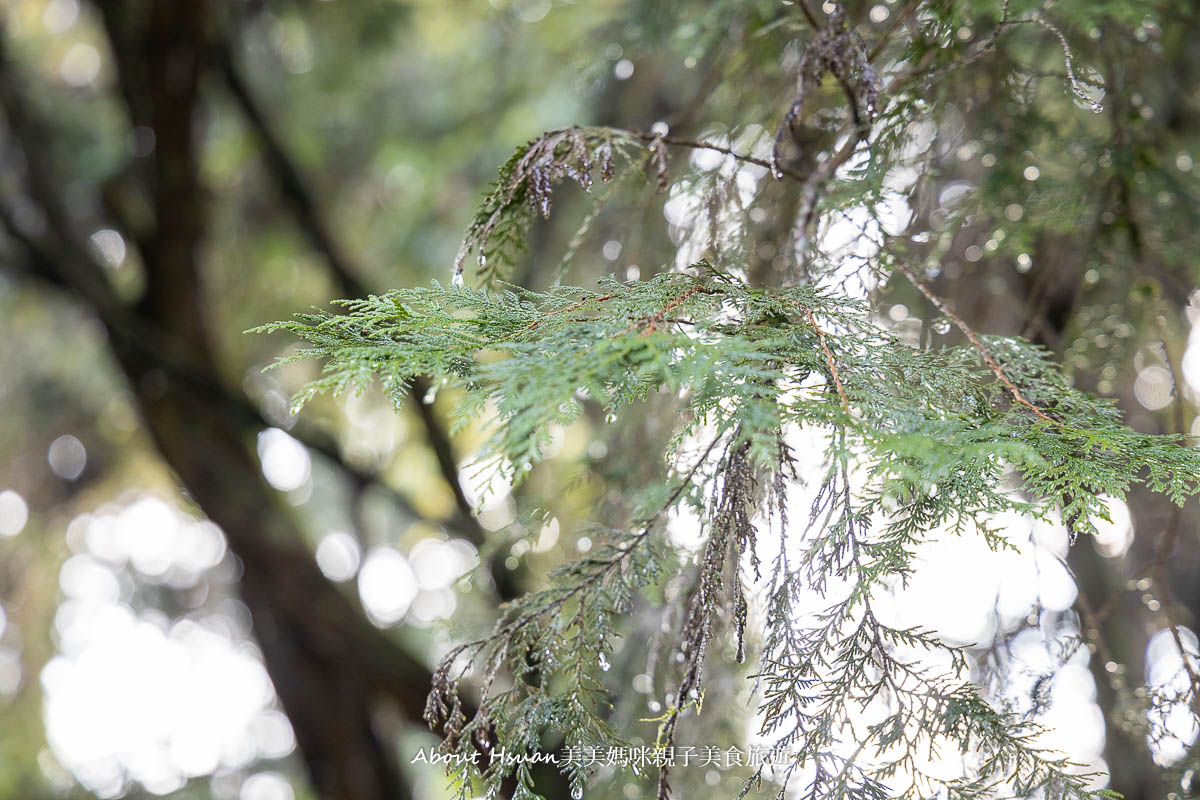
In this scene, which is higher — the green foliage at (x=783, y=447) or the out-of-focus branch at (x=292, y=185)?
the out-of-focus branch at (x=292, y=185)

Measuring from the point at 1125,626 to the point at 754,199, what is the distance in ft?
7.63

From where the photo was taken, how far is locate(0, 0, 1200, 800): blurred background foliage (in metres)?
2.04

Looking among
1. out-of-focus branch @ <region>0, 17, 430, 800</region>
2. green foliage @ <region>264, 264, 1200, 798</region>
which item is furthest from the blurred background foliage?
green foliage @ <region>264, 264, 1200, 798</region>

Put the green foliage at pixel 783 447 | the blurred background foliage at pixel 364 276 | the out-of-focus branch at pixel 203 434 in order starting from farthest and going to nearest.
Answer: the out-of-focus branch at pixel 203 434 → the blurred background foliage at pixel 364 276 → the green foliage at pixel 783 447

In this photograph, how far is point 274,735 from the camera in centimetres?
770

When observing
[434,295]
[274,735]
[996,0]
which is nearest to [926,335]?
[996,0]


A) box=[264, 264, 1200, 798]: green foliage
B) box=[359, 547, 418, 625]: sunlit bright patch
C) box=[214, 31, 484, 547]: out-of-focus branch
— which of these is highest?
box=[214, 31, 484, 547]: out-of-focus branch

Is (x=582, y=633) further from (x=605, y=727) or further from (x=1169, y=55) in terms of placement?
(x=1169, y=55)

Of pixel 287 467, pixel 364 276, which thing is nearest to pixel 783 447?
pixel 364 276

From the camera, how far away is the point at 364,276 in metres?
4.63

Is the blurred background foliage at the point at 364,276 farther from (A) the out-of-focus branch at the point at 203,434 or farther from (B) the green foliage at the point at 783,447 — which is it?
(B) the green foliage at the point at 783,447

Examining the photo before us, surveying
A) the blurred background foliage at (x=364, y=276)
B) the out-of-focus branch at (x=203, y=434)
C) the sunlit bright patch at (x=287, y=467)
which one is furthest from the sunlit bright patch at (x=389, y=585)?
the out-of-focus branch at (x=203, y=434)

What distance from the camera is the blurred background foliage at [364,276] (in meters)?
2.04

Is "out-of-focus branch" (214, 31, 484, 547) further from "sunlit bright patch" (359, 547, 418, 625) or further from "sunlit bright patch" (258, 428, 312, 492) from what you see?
"sunlit bright patch" (359, 547, 418, 625)
